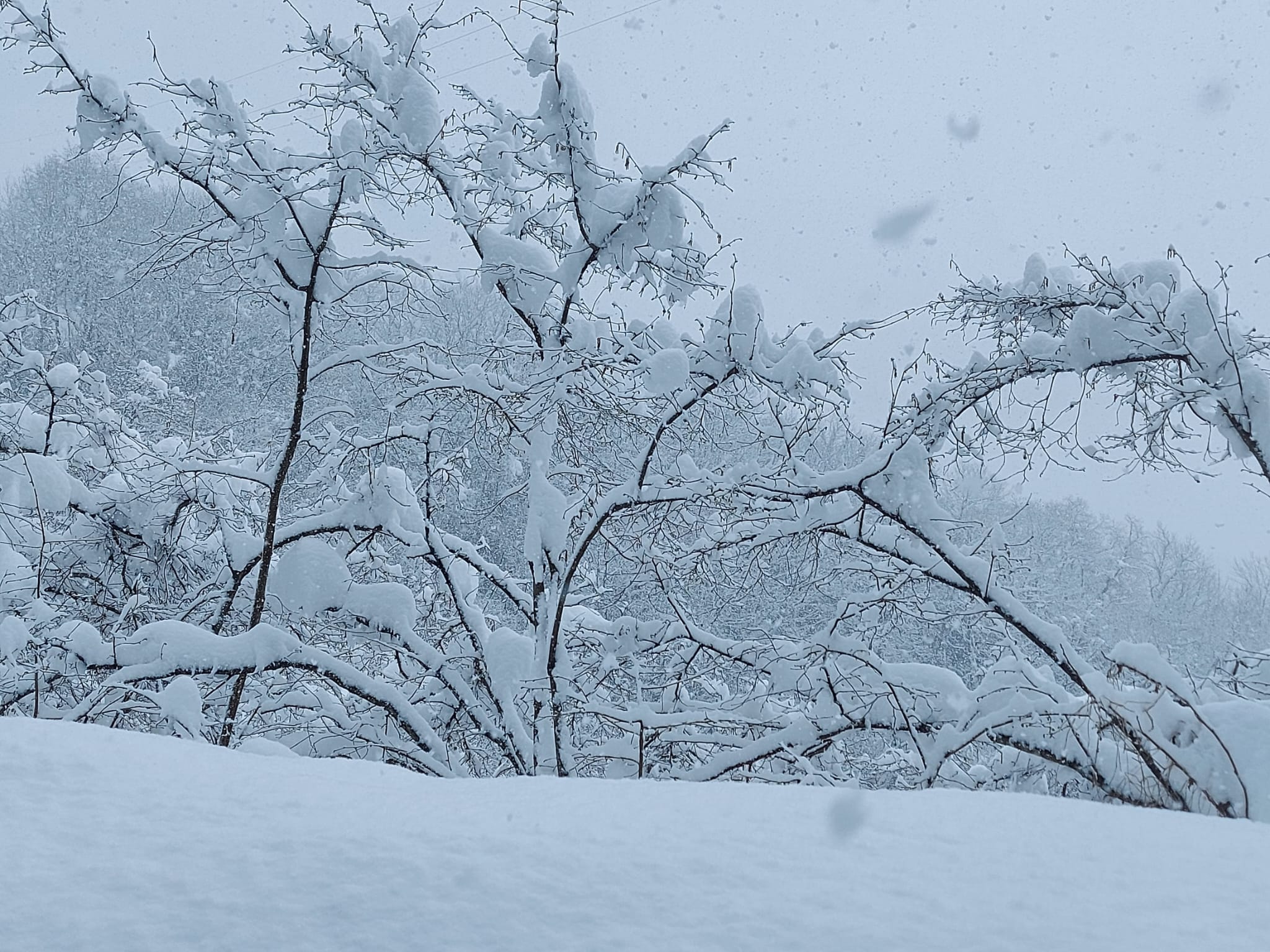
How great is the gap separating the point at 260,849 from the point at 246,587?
410cm

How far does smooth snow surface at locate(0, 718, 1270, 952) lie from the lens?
2.98 ft

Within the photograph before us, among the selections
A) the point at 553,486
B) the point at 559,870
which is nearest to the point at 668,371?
the point at 553,486

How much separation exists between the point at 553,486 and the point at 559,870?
337 centimetres

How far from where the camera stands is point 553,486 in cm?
436

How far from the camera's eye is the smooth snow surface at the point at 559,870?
91cm

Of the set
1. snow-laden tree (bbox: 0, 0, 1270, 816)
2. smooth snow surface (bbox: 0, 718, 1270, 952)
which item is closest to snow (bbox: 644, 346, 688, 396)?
snow-laden tree (bbox: 0, 0, 1270, 816)

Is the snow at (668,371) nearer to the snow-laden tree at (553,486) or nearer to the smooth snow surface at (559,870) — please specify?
the snow-laden tree at (553,486)

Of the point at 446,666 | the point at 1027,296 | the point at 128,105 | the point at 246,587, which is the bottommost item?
the point at 446,666

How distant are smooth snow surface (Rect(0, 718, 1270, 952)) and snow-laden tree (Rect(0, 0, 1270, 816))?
208 centimetres

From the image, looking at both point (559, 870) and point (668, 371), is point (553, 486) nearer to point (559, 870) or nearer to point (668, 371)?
point (668, 371)

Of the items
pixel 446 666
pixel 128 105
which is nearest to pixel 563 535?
pixel 446 666

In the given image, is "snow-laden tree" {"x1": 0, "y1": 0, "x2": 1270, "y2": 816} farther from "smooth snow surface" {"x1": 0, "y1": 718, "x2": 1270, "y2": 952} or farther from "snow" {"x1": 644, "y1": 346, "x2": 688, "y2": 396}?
"smooth snow surface" {"x1": 0, "y1": 718, "x2": 1270, "y2": 952}

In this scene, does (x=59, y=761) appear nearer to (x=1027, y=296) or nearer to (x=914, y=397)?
(x=914, y=397)

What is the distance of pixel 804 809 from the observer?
1351mm
